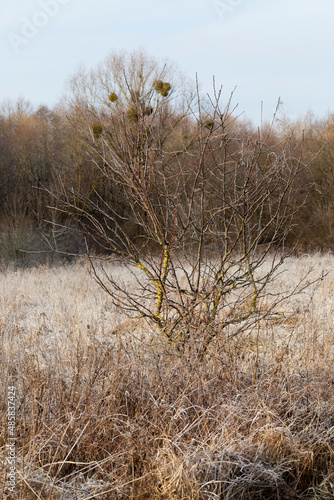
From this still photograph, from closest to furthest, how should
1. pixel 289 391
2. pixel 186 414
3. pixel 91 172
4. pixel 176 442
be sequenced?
1. pixel 176 442
2. pixel 186 414
3. pixel 289 391
4. pixel 91 172

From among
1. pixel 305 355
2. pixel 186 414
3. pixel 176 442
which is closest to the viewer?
pixel 176 442

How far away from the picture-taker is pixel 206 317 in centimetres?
385

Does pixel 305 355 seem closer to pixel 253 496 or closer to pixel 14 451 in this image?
pixel 253 496

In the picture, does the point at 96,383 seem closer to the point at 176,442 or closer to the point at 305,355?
the point at 176,442

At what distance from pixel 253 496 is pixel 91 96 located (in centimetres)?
1881

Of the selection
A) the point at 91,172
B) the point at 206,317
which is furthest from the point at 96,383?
the point at 91,172

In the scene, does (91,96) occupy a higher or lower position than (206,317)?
higher

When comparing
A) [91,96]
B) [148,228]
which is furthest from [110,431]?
[91,96]

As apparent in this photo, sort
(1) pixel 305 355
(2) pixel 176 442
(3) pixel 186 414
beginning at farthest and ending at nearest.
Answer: (1) pixel 305 355 < (3) pixel 186 414 < (2) pixel 176 442

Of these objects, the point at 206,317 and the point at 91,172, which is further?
the point at 91,172

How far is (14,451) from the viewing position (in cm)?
248

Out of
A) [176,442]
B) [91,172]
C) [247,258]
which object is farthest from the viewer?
[91,172]

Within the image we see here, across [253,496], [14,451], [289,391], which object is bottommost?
[253,496]

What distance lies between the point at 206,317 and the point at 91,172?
1610 cm
